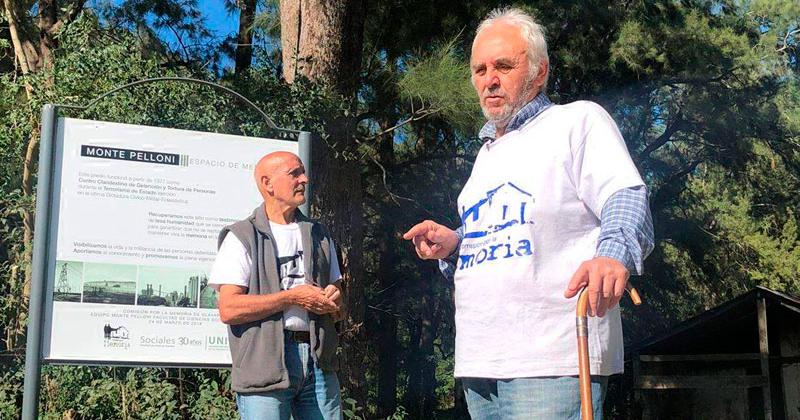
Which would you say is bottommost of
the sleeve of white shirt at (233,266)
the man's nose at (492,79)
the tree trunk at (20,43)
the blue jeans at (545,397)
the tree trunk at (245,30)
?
the blue jeans at (545,397)

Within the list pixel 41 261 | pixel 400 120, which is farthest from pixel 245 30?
pixel 41 261

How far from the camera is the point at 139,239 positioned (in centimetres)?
498

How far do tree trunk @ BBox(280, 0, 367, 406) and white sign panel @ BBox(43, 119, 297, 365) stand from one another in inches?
93.2

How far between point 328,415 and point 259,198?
1787 mm

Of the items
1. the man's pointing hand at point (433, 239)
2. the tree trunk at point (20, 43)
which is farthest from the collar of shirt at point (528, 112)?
the tree trunk at point (20, 43)

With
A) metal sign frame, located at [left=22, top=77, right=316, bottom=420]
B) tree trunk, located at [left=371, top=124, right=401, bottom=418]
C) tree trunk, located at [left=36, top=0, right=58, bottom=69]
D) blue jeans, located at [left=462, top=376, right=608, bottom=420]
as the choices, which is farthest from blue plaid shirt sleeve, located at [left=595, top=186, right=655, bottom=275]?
tree trunk, located at [left=371, top=124, right=401, bottom=418]

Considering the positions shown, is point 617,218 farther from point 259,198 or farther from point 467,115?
point 467,115

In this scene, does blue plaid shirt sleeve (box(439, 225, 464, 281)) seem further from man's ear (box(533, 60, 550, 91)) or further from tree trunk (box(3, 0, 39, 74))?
tree trunk (box(3, 0, 39, 74))

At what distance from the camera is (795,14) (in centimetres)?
2045

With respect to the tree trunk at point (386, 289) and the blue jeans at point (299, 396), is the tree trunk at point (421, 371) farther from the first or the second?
the blue jeans at point (299, 396)

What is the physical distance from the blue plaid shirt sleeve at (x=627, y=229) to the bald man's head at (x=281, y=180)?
195 centimetres

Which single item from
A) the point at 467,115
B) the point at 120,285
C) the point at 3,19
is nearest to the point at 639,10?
the point at 467,115

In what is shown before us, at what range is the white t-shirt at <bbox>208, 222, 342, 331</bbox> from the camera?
3.67 meters

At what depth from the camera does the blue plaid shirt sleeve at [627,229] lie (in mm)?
2059
